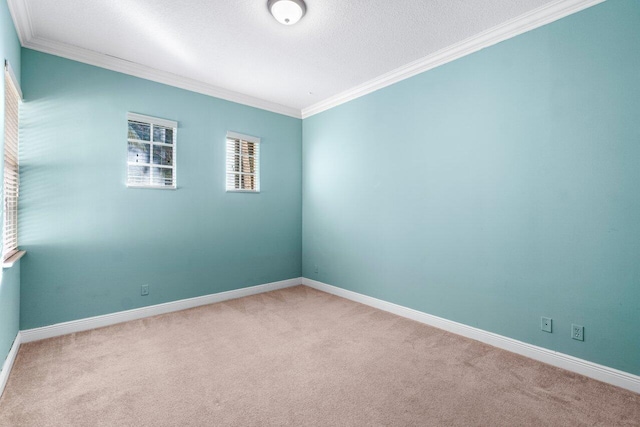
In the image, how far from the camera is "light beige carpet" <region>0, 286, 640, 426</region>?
1.84 meters

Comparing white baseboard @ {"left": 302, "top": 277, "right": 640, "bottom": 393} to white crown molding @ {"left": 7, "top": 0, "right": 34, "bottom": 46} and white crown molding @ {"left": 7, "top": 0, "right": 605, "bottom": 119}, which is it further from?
white crown molding @ {"left": 7, "top": 0, "right": 34, "bottom": 46}

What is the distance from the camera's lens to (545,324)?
252 cm

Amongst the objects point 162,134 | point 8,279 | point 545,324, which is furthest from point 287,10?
point 545,324

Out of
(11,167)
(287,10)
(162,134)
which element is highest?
(287,10)

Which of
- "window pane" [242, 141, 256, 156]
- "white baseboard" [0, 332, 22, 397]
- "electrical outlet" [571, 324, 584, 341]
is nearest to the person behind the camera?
"white baseboard" [0, 332, 22, 397]

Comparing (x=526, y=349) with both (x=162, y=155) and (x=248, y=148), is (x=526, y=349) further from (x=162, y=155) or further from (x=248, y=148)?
(x=162, y=155)

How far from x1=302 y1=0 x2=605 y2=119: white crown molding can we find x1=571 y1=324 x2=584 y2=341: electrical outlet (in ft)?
7.97

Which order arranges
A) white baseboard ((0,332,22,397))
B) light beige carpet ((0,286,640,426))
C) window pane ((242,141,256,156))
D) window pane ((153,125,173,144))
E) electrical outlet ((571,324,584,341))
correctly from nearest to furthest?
light beige carpet ((0,286,640,426)) < white baseboard ((0,332,22,397)) < electrical outlet ((571,324,584,341)) < window pane ((153,125,173,144)) < window pane ((242,141,256,156))

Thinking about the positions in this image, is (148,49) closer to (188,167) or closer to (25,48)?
(25,48)

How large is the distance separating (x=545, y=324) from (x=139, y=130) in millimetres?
4403

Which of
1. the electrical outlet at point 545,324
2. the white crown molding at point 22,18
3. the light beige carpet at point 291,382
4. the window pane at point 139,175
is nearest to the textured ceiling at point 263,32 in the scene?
the white crown molding at point 22,18

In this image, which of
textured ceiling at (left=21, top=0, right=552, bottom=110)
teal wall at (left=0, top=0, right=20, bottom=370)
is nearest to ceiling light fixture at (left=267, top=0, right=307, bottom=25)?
textured ceiling at (left=21, top=0, right=552, bottom=110)

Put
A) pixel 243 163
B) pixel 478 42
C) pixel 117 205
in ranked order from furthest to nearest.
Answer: pixel 243 163 → pixel 117 205 → pixel 478 42

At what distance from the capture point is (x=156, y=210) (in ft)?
11.8
